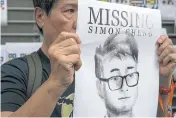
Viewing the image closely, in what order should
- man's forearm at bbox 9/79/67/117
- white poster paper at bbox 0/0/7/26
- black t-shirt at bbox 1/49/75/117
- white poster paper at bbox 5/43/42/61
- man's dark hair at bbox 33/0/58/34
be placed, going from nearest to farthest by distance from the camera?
1. man's forearm at bbox 9/79/67/117
2. black t-shirt at bbox 1/49/75/117
3. man's dark hair at bbox 33/0/58/34
4. white poster paper at bbox 5/43/42/61
5. white poster paper at bbox 0/0/7/26

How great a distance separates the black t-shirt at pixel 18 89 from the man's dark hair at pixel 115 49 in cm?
15

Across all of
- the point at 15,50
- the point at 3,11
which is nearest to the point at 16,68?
the point at 15,50

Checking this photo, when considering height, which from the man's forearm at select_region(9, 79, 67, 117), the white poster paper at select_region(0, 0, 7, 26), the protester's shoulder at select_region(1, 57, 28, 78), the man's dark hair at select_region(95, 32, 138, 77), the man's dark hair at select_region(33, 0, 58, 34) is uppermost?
the white poster paper at select_region(0, 0, 7, 26)

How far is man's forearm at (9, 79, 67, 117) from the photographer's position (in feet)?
2.52

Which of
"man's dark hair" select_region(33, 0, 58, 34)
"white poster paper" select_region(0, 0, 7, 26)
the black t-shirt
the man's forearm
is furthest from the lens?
"white poster paper" select_region(0, 0, 7, 26)

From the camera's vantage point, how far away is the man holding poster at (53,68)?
77 cm

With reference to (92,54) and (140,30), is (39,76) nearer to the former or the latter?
(92,54)

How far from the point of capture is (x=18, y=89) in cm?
89

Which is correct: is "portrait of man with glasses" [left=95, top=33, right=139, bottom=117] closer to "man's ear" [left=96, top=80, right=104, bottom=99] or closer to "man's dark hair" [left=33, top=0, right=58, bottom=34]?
"man's ear" [left=96, top=80, right=104, bottom=99]

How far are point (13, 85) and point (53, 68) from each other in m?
0.16

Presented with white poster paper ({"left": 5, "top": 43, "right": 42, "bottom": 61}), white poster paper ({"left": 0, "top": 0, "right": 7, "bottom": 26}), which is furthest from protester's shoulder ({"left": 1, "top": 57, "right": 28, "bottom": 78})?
white poster paper ({"left": 0, "top": 0, "right": 7, "bottom": 26})

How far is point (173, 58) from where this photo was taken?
100 cm

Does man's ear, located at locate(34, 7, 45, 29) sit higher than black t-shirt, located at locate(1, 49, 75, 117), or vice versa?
man's ear, located at locate(34, 7, 45, 29)

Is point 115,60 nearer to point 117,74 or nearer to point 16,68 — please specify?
point 117,74
